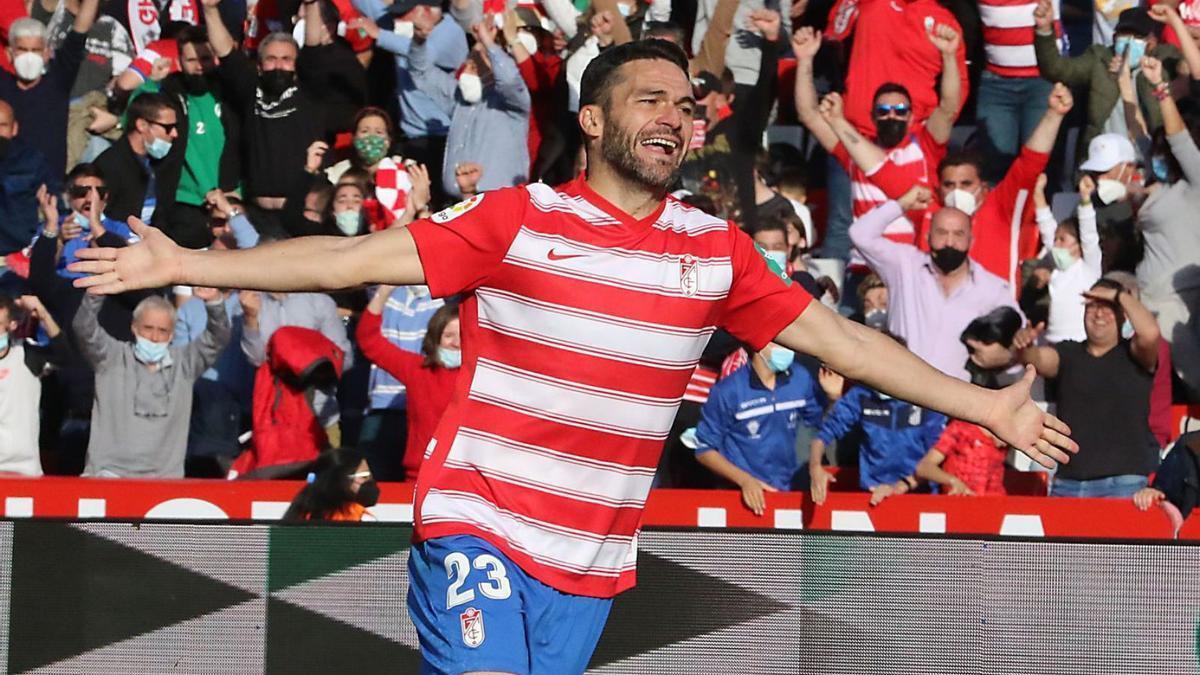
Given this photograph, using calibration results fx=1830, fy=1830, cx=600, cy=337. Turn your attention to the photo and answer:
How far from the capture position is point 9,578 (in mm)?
6660

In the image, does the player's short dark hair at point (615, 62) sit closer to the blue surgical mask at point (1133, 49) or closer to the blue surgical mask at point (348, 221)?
the blue surgical mask at point (348, 221)

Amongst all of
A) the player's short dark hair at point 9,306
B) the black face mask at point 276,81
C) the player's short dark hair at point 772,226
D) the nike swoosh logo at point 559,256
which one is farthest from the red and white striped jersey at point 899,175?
the nike swoosh logo at point 559,256

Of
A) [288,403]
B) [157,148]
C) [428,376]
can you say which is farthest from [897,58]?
[157,148]

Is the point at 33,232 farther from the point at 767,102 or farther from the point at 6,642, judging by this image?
the point at 6,642

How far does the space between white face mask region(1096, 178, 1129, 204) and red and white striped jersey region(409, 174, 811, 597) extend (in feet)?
20.8

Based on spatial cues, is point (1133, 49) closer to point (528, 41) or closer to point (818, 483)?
point (528, 41)

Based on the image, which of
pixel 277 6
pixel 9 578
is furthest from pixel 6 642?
pixel 277 6

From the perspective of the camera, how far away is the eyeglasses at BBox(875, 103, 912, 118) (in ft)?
37.2

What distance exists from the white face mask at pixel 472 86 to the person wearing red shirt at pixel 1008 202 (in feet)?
9.44

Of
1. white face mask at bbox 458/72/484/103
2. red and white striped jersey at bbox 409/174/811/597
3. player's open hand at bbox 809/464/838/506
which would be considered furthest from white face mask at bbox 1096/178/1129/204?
red and white striped jersey at bbox 409/174/811/597

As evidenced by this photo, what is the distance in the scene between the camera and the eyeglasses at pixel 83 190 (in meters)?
11.0

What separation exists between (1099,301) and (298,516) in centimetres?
430

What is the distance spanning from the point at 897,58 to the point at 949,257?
2.02m

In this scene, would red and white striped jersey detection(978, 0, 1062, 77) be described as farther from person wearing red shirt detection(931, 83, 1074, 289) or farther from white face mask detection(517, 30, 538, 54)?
white face mask detection(517, 30, 538, 54)
